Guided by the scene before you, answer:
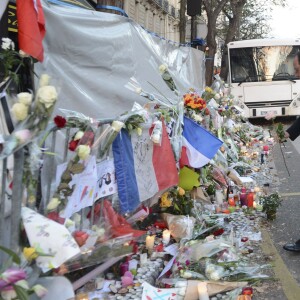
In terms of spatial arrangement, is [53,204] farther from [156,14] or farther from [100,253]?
[156,14]

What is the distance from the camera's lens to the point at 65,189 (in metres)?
2.80

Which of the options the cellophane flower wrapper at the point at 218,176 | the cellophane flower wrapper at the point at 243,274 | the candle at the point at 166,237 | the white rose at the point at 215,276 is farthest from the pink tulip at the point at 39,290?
the cellophane flower wrapper at the point at 218,176

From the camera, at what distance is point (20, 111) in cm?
222

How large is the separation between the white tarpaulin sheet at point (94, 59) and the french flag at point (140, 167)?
1.83ft

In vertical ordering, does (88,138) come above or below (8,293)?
above

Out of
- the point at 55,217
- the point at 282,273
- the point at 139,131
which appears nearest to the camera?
the point at 55,217

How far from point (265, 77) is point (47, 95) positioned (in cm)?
1361

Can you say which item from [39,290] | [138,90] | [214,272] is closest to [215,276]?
[214,272]

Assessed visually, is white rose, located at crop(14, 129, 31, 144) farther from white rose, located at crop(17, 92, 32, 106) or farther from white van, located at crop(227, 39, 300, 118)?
white van, located at crop(227, 39, 300, 118)

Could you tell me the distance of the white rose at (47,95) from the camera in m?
2.23

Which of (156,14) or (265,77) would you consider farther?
(156,14)

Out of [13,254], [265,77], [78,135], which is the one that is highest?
[265,77]

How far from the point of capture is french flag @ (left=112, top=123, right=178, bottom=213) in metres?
3.71

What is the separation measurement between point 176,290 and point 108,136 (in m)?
1.23
